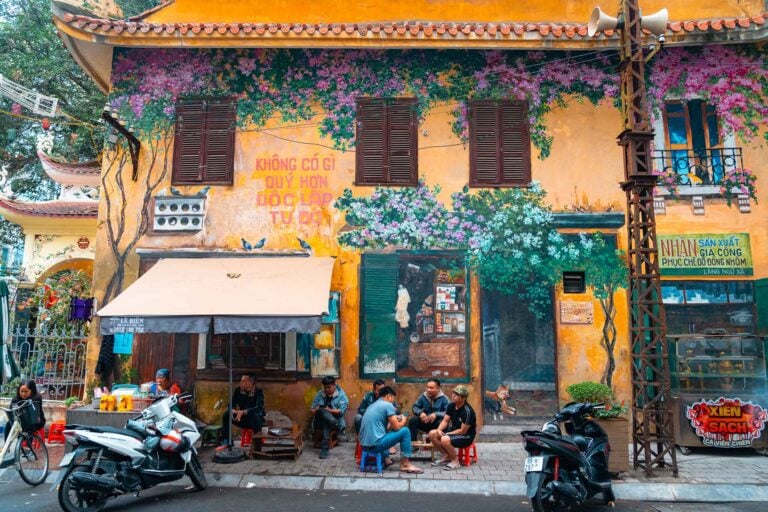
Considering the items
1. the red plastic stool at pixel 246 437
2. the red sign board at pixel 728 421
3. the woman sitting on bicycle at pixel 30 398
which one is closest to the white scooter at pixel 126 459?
the woman sitting on bicycle at pixel 30 398

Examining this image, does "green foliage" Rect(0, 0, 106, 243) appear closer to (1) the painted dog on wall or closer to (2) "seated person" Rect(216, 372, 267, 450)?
(2) "seated person" Rect(216, 372, 267, 450)

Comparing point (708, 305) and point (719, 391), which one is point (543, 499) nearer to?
point (719, 391)

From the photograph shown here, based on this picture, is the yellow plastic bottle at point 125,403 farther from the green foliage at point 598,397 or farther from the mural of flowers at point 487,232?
the green foliage at point 598,397

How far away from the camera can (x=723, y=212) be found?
9766 millimetres

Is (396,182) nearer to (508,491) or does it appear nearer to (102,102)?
(508,491)

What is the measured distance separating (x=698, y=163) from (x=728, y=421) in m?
4.56

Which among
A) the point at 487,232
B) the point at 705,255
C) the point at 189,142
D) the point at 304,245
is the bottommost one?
the point at 705,255

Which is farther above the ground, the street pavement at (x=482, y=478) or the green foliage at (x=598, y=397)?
the green foliage at (x=598, y=397)

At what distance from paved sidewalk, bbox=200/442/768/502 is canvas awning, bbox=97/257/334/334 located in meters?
1.98

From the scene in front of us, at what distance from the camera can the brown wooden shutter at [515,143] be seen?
1014 centimetres

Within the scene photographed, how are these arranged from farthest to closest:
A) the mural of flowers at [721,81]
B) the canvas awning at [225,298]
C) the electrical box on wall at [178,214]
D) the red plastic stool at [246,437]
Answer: the electrical box on wall at [178,214] → the mural of flowers at [721,81] → the red plastic stool at [246,437] → the canvas awning at [225,298]

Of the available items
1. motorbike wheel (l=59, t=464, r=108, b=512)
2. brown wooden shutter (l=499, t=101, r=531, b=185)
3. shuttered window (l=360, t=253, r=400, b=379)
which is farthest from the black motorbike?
brown wooden shutter (l=499, t=101, r=531, b=185)

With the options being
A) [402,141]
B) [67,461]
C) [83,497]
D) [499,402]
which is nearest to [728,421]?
[499,402]

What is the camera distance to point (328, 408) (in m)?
8.80
